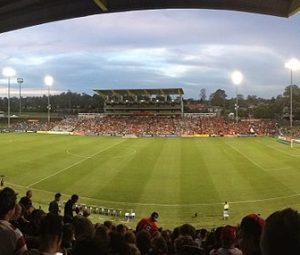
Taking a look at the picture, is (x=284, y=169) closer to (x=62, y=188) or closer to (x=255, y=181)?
(x=255, y=181)

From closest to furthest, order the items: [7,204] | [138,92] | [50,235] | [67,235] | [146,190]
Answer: [50,235]
[7,204]
[67,235]
[146,190]
[138,92]

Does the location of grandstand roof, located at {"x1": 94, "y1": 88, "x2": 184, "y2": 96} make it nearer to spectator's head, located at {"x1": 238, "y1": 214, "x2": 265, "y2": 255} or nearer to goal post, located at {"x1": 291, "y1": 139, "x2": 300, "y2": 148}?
goal post, located at {"x1": 291, "y1": 139, "x2": 300, "y2": 148}

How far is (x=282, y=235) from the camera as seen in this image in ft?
8.27

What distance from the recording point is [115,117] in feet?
370

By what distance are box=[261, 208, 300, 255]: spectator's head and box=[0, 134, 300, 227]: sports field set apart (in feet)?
67.3

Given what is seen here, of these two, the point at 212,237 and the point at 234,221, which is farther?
the point at 234,221

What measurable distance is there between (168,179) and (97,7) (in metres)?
20.2

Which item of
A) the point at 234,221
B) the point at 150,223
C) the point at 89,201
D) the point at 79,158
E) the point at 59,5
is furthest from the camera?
the point at 79,158

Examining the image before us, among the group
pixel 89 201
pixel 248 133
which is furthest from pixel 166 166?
pixel 248 133

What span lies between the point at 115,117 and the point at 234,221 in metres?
90.4

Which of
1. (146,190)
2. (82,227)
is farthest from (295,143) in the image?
(82,227)

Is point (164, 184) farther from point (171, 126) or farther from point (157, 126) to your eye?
point (157, 126)

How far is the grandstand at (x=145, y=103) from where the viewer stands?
363 ft

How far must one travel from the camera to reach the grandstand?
363 ft
